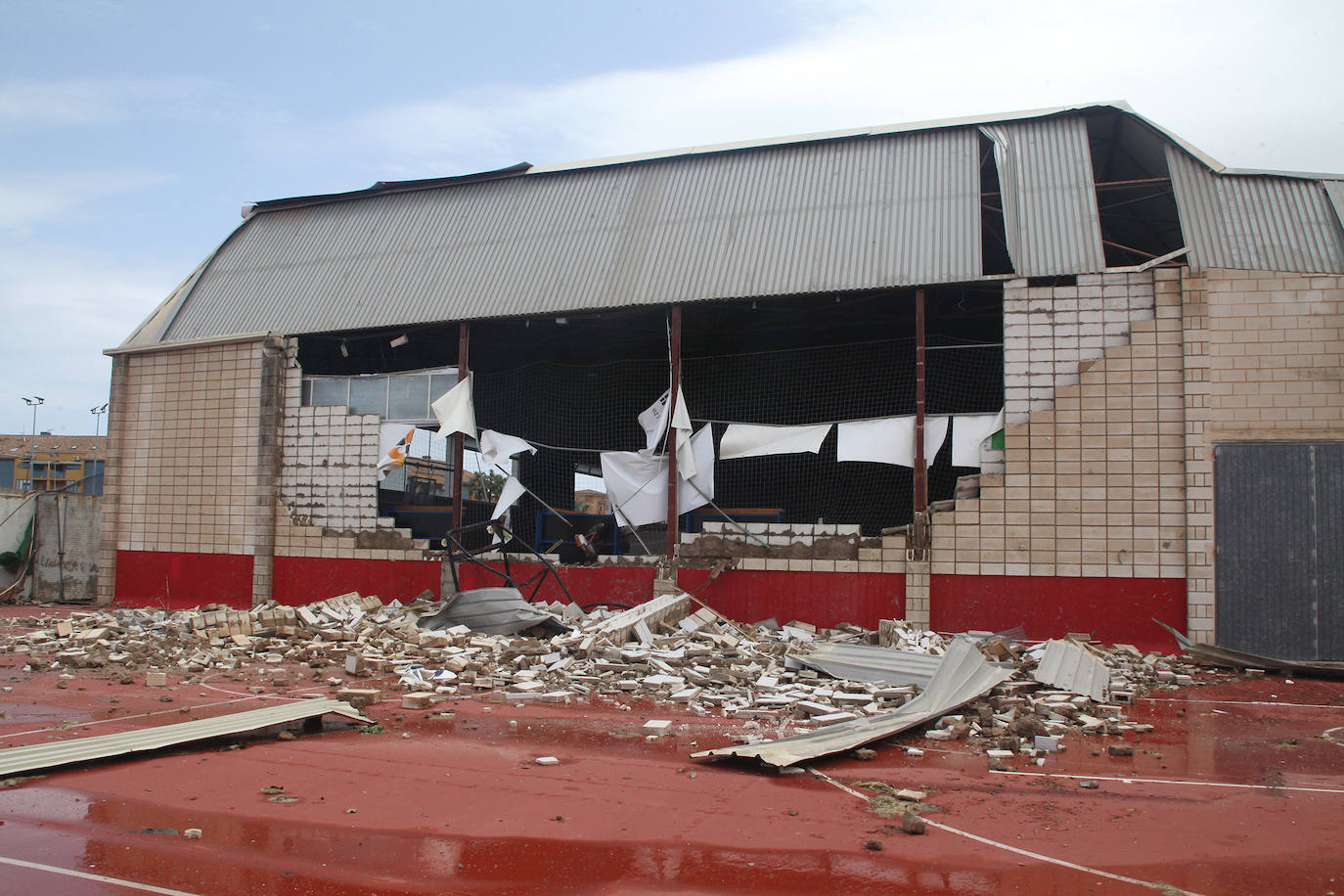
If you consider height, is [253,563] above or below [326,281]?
below

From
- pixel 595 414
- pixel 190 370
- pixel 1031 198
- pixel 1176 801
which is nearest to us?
pixel 1176 801

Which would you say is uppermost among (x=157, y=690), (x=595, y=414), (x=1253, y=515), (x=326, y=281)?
(x=326, y=281)

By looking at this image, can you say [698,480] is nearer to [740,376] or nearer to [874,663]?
[740,376]

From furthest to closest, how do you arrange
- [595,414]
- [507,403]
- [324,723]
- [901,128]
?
1. [595,414]
2. [507,403]
3. [901,128]
4. [324,723]

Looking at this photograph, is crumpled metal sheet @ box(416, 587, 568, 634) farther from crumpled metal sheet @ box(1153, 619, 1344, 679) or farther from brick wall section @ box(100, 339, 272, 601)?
crumpled metal sheet @ box(1153, 619, 1344, 679)

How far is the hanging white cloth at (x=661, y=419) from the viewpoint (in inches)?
586

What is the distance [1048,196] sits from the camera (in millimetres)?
13750

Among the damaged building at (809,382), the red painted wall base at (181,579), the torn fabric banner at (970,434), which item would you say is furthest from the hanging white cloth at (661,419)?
the red painted wall base at (181,579)

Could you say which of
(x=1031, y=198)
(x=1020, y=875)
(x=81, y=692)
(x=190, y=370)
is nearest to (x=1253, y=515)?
(x=1031, y=198)

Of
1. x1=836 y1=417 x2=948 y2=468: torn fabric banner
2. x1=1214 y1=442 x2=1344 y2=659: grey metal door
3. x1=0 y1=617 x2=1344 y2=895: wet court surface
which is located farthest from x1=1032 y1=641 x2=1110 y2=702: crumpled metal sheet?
x1=836 y1=417 x2=948 y2=468: torn fabric banner

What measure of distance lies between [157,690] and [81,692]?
75 centimetres

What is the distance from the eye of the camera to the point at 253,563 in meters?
17.0

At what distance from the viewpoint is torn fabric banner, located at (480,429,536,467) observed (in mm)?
16125

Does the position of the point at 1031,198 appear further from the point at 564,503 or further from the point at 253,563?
the point at 253,563
